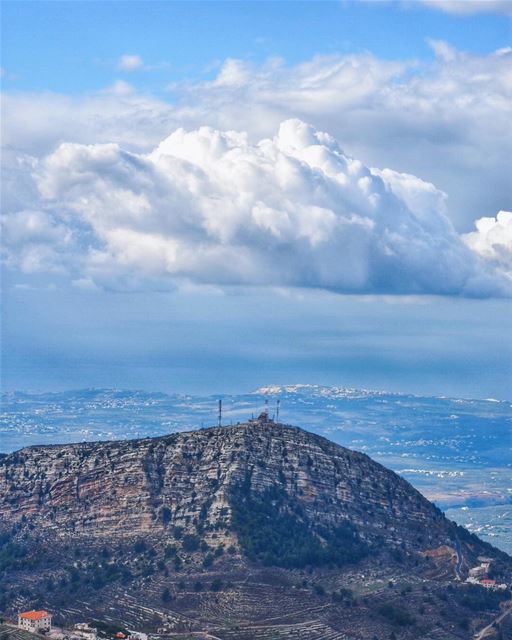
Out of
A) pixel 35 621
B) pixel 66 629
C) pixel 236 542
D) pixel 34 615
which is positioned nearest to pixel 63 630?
pixel 66 629

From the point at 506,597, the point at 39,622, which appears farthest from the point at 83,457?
the point at 506,597

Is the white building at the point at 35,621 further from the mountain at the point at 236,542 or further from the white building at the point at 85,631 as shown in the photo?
the mountain at the point at 236,542

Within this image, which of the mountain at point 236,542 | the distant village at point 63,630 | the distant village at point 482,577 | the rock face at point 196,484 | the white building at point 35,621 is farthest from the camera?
the rock face at point 196,484

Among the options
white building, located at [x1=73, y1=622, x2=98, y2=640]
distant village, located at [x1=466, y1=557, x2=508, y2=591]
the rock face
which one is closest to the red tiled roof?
white building, located at [x1=73, y1=622, x2=98, y2=640]

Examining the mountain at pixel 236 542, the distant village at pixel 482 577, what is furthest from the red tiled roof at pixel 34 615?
the distant village at pixel 482 577

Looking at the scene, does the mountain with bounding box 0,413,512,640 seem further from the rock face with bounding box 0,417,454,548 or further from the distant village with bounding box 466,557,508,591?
the distant village with bounding box 466,557,508,591
